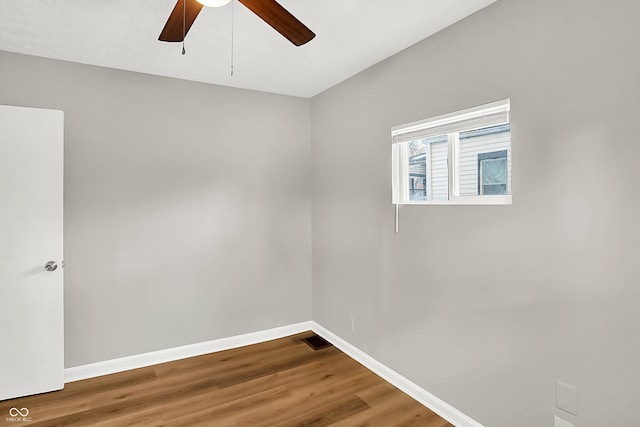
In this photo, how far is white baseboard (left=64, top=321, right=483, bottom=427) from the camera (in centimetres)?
226

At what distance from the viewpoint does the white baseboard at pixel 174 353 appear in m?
2.75

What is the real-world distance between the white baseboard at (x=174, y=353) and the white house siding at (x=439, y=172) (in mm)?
2151

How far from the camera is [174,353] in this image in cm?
307

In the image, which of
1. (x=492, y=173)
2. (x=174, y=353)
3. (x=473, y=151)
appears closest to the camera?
(x=492, y=173)

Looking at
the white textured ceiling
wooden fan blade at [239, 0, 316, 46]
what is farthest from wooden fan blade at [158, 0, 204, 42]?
the white textured ceiling

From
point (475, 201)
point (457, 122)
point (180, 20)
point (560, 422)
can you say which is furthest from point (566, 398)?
point (180, 20)

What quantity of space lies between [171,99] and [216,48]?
82 centimetres

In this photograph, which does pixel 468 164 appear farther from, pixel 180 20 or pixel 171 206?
pixel 171 206

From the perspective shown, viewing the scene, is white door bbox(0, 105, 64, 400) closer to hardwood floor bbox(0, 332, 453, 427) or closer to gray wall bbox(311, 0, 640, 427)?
hardwood floor bbox(0, 332, 453, 427)

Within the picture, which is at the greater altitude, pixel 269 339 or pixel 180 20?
pixel 180 20

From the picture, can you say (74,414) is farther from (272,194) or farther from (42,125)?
(272,194)

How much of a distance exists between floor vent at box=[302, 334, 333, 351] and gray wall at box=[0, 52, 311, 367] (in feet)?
0.94

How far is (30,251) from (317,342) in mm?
2496

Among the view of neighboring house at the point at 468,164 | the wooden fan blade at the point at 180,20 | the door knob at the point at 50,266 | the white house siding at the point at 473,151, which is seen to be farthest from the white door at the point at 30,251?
the white house siding at the point at 473,151
